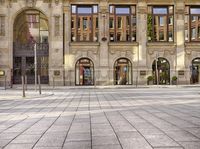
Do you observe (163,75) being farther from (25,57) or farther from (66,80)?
(25,57)

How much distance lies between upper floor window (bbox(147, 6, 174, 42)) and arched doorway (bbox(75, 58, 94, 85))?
8.58 metres

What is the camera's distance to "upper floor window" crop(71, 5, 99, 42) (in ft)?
160

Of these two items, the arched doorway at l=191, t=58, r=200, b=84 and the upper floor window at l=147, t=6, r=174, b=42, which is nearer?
the upper floor window at l=147, t=6, r=174, b=42

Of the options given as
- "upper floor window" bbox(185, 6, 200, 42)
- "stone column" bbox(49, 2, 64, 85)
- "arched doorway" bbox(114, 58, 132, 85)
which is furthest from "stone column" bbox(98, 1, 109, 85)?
"upper floor window" bbox(185, 6, 200, 42)

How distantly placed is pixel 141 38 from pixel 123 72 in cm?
497

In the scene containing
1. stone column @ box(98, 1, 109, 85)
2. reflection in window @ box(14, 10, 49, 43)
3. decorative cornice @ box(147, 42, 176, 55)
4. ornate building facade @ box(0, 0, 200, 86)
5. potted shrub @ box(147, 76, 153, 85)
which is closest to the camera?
ornate building facade @ box(0, 0, 200, 86)

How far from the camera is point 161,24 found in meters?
49.9

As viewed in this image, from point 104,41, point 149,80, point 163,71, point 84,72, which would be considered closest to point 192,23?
point 163,71

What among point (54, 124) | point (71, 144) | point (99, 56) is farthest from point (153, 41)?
point (71, 144)

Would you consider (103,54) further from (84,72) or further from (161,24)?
(161,24)

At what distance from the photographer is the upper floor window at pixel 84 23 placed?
48.7 meters

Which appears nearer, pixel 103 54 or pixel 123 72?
pixel 103 54

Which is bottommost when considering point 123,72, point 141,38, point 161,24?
point 123,72

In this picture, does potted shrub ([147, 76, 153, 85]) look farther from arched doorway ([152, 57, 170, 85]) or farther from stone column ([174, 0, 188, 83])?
stone column ([174, 0, 188, 83])
